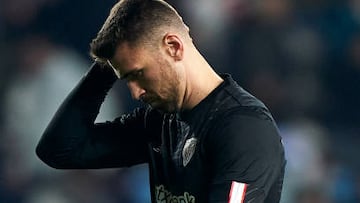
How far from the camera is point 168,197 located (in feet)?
11.5

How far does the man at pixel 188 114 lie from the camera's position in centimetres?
321

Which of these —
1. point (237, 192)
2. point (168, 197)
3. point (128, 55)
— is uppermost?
point (128, 55)

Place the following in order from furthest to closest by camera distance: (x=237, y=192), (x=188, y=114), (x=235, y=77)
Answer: (x=235, y=77) < (x=188, y=114) < (x=237, y=192)

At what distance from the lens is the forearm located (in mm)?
3906

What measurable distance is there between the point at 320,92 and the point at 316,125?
470 mm

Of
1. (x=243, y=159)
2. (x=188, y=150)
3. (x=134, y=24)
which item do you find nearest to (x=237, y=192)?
(x=243, y=159)

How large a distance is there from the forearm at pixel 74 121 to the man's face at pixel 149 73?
1.69 feet

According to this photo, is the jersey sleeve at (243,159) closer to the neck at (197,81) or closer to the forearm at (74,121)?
the neck at (197,81)

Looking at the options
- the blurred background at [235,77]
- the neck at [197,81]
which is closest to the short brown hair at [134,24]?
the neck at [197,81]

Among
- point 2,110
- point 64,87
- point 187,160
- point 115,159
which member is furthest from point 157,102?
point 2,110

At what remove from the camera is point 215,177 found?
323cm

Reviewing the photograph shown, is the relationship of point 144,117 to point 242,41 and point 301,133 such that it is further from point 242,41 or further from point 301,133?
point 242,41

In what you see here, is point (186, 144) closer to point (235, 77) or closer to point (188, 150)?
point (188, 150)

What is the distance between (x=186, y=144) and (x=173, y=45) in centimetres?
32
